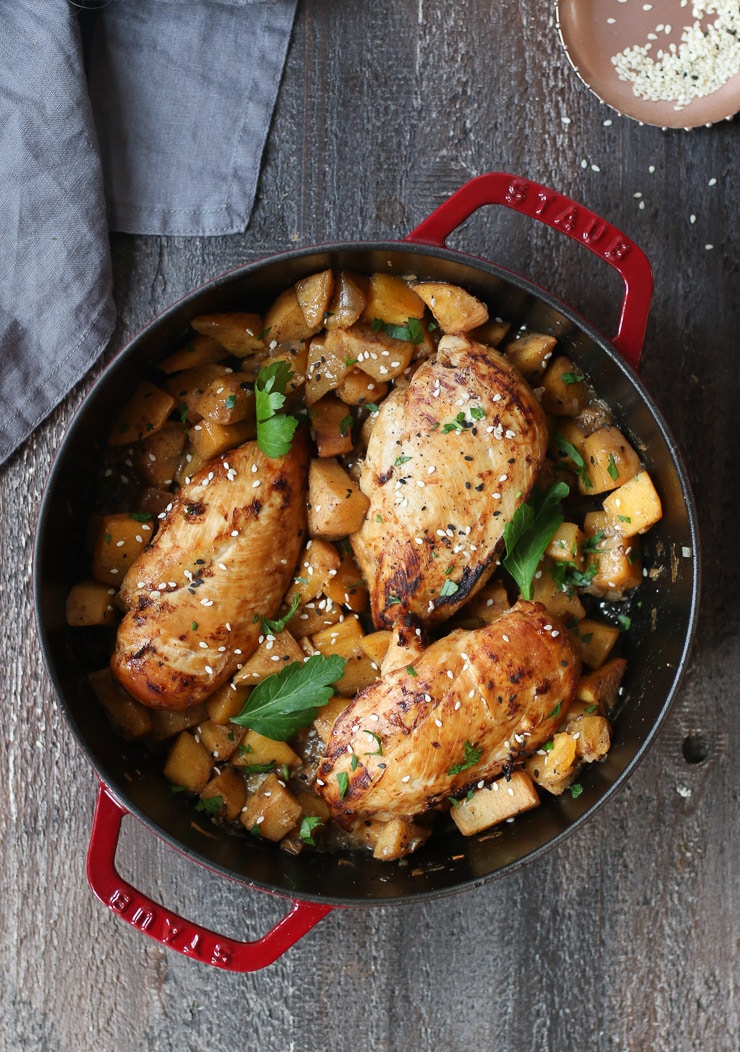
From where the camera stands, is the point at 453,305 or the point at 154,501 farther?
the point at 154,501

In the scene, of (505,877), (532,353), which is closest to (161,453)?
(532,353)

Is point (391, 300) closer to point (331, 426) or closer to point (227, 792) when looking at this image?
point (331, 426)

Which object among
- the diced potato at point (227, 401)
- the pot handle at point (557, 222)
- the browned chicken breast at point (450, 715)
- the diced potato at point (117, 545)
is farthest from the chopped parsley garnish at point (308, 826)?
the pot handle at point (557, 222)

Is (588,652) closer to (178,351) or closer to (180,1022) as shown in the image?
(178,351)

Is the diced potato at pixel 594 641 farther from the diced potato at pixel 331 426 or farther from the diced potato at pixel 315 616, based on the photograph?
the diced potato at pixel 331 426

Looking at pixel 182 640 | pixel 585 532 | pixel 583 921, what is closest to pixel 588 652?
pixel 585 532
